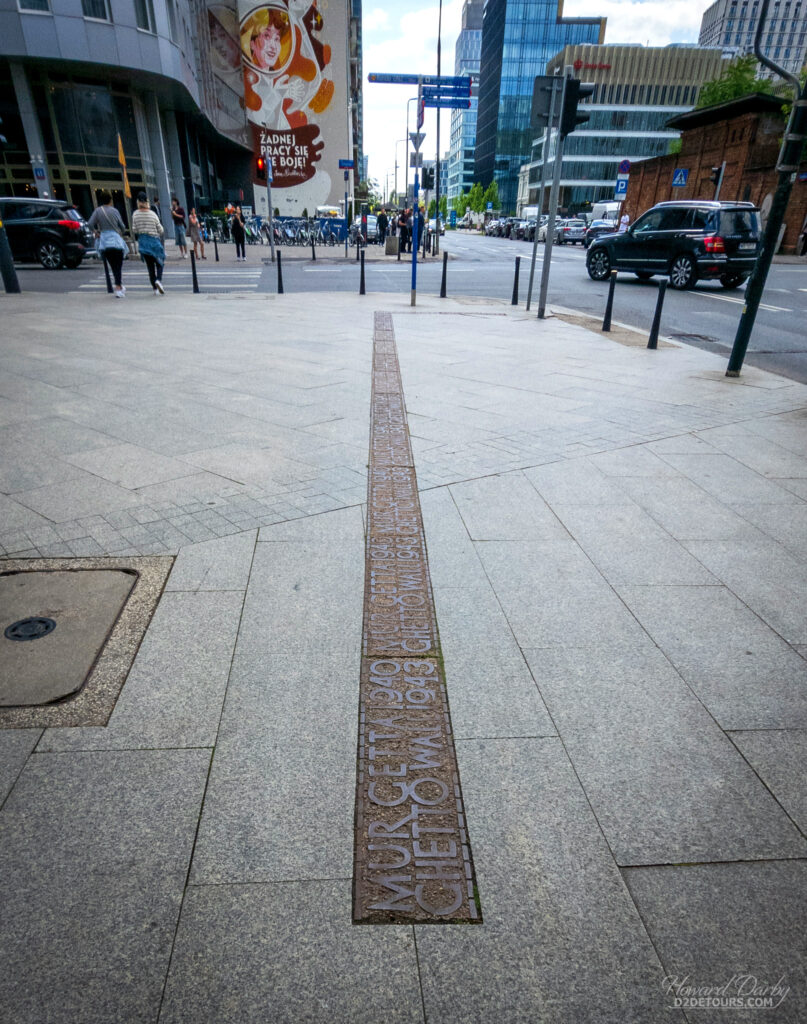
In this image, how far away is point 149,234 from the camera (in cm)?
1372

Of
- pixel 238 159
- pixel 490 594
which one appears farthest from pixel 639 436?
pixel 238 159

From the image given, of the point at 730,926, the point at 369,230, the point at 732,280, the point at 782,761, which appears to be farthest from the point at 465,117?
the point at 730,926

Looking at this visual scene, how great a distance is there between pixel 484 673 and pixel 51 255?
21637 millimetres

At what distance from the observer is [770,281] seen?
21.5 metres

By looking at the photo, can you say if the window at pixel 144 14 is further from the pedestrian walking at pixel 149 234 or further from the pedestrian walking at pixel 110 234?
the pedestrian walking at pixel 110 234

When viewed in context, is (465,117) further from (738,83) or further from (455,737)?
(455,737)

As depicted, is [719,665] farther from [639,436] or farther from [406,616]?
[639,436]

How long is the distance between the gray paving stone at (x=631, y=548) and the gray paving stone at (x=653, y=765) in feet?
2.43

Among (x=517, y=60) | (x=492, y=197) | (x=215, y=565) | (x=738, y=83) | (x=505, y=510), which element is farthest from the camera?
(x=517, y=60)

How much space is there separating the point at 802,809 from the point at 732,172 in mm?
47432

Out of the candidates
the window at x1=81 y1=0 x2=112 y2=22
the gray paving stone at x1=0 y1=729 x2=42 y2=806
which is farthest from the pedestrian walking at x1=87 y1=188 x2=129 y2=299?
the window at x1=81 y1=0 x2=112 y2=22

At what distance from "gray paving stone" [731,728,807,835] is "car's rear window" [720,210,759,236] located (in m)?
17.5

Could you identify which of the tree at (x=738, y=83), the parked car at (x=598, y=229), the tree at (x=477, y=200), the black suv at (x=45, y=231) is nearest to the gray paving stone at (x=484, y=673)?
the black suv at (x=45, y=231)

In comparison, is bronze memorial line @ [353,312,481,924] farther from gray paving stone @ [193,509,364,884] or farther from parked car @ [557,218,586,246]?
parked car @ [557,218,586,246]
